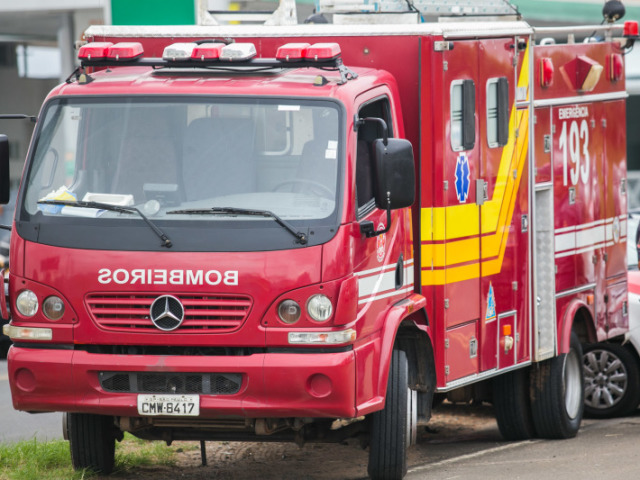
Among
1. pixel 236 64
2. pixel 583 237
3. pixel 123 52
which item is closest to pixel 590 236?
pixel 583 237

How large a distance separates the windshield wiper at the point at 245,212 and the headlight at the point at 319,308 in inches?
11.8

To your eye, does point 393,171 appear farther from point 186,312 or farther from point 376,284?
point 186,312

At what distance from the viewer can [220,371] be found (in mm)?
6812

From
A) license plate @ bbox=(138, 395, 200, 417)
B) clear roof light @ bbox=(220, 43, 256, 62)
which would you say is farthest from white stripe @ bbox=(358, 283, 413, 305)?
clear roof light @ bbox=(220, 43, 256, 62)

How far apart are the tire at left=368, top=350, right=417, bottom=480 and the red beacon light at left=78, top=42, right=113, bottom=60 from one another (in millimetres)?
2470

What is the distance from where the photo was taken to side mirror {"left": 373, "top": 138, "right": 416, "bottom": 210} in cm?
706

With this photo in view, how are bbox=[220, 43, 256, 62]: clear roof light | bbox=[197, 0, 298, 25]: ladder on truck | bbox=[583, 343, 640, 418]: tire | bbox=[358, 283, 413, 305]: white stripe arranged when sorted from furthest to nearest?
bbox=[583, 343, 640, 418]: tire → bbox=[197, 0, 298, 25]: ladder on truck → bbox=[220, 43, 256, 62]: clear roof light → bbox=[358, 283, 413, 305]: white stripe

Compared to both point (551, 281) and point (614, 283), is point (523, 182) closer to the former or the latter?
point (551, 281)

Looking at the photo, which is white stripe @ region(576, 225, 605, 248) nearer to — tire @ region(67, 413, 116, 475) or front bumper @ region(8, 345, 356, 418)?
front bumper @ region(8, 345, 356, 418)

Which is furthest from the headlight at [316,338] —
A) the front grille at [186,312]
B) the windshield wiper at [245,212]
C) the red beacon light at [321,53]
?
the red beacon light at [321,53]

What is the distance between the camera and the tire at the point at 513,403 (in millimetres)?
9898

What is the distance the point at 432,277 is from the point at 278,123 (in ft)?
5.18

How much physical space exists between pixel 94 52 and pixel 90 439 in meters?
2.33

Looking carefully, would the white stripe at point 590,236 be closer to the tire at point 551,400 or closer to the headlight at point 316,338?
the tire at point 551,400
